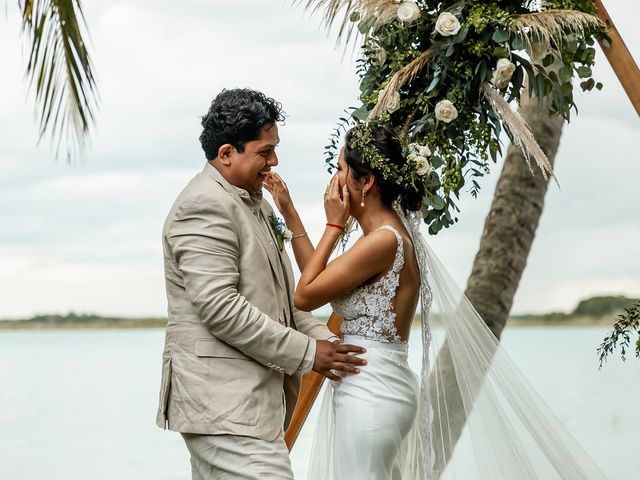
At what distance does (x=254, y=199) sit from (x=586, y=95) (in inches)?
77.5

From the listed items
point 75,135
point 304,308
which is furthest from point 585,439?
point 304,308

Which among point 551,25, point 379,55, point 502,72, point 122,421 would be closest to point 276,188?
point 379,55

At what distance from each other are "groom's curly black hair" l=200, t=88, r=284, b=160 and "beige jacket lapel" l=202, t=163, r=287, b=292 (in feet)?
0.30

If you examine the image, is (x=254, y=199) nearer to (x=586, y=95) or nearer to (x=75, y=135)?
(x=586, y=95)

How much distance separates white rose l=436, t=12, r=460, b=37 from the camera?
456 cm

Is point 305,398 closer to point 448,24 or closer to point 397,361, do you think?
point 397,361

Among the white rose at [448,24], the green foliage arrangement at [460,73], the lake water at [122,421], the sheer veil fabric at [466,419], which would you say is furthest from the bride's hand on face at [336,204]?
the lake water at [122,421]

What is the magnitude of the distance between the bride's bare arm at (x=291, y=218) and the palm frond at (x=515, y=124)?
3.24 ft

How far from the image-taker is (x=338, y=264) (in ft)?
12.8

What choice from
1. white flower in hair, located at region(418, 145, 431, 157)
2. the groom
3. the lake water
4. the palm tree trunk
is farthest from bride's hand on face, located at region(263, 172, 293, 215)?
the lake water

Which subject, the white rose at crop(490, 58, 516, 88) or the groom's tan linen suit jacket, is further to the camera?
the white rose at crop(490, 58, 516, 88)

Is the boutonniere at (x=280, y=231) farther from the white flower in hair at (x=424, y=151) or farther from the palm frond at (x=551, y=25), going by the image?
the palm frond at (x=551, y=25)

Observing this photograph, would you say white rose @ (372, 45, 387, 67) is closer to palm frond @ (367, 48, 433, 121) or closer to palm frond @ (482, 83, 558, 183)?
palm frond @ (367, 48, 433, 121)

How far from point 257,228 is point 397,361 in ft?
2.33
